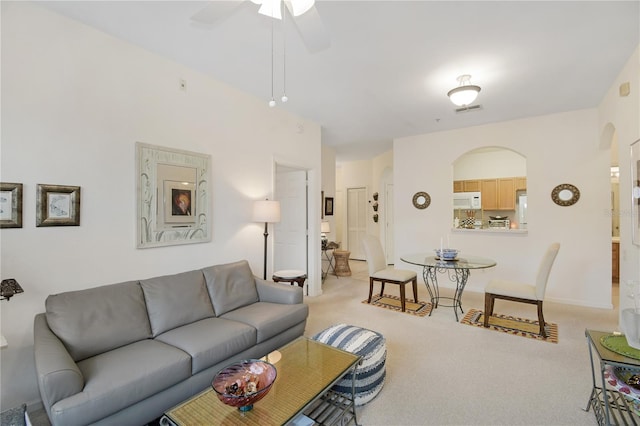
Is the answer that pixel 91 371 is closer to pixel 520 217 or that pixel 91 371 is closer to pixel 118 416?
pixel 118 416

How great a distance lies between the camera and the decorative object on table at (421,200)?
5.50 metres

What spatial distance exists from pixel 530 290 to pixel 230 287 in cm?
326

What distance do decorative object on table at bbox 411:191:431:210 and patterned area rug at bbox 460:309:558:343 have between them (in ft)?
7.01

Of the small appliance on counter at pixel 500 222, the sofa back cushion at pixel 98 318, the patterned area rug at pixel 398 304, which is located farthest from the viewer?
the small appliance on counter at pixel 500 222

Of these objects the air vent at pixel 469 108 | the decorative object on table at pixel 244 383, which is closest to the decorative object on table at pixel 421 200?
the air vent at pixel 469 108

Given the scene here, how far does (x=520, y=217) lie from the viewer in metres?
6.51

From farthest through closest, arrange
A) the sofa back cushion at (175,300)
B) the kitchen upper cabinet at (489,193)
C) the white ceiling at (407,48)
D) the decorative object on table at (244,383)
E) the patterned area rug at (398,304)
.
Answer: the kitchen upper cabinet at (489,193) → the patterned area rug at (398,304) → the sofa back cushion at (175,300) → the white ceiling at (407,48) → the decorative object on table at (244,383)

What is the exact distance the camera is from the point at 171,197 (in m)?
2.92

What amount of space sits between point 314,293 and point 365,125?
288 cm

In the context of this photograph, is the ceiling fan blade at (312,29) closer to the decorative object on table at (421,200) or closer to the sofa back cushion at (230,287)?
the sofa back cushion at (230,287)

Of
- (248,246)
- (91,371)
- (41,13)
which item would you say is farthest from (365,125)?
(91,371)

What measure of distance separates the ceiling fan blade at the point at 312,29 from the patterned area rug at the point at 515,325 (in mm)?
3451

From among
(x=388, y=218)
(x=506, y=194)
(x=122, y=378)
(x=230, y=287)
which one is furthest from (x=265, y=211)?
(x=506, y=194)

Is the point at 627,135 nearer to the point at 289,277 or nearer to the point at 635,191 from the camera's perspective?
the point at 635,191
